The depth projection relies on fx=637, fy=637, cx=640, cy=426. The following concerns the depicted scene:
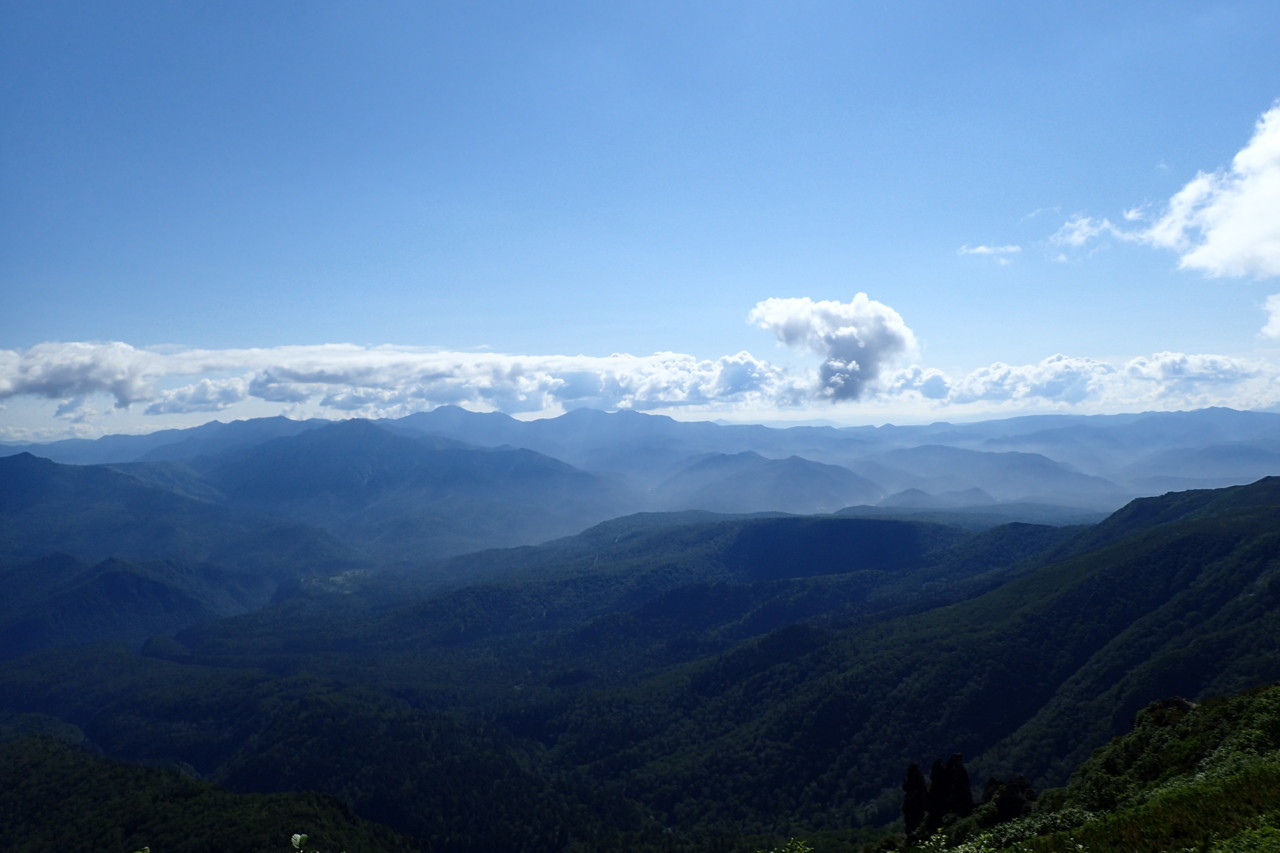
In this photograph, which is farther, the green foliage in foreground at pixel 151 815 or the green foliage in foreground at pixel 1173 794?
the green foliage in foreground at pixel 151 815

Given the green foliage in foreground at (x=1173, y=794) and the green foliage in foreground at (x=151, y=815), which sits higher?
the green foliage in foreground at (x=1173, y=794)

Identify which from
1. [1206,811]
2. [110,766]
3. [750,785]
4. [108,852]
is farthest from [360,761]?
[1206,811]

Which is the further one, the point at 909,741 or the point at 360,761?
the point at 360,761

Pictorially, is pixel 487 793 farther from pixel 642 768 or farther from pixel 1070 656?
pixel 1070 656

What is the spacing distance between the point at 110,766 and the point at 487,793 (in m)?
94.0

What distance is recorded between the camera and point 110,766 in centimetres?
16012

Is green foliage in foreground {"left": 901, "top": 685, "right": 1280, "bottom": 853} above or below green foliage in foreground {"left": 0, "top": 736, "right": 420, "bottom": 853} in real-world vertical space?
above

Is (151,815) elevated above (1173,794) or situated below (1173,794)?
below

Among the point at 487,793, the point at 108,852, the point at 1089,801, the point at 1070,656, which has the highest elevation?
the point at 1089,801

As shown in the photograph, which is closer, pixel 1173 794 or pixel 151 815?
pixel 1173 794

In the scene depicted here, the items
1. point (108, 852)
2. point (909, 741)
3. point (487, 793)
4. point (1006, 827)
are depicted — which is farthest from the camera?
point (487, 793)

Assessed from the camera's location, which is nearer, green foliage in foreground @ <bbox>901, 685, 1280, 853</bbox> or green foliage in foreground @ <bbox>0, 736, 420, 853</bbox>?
green foliage in foreground @ <bbox>901, 685, 1280, 853</bbox>

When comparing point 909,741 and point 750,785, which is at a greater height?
point 909,741

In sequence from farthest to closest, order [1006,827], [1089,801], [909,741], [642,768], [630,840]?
[642,768] → [909,741] → [630,840] → [1089,801] → [1006,827]
